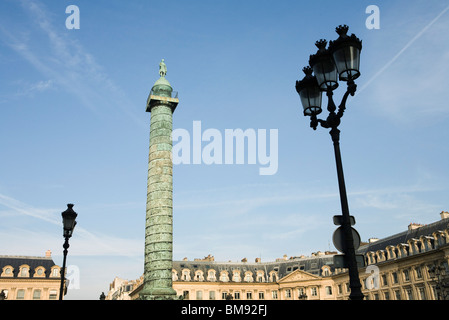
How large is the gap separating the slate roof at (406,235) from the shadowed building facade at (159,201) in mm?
27460

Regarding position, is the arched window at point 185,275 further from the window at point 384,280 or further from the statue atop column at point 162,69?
the statue atop column at point 162,69

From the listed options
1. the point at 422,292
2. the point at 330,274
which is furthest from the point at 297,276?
the point at 422,292

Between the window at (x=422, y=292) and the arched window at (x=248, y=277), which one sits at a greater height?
the arched window at (x=248, y=277)

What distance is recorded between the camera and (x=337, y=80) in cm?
632

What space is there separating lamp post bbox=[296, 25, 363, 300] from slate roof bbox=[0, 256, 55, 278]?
157 ft

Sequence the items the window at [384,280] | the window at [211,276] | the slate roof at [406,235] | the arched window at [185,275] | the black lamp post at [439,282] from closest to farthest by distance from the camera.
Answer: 1. the black lamp post at [439,282]
2. the slate roof at [406,235]
3. the window at [384,280]
4. the arched window at [185,275]
5. the window at [211,276]

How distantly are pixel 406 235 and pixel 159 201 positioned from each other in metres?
31.1

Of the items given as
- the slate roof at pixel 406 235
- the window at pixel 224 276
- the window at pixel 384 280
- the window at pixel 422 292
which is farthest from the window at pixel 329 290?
the window at pixel 422 292

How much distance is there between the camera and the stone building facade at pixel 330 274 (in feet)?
123

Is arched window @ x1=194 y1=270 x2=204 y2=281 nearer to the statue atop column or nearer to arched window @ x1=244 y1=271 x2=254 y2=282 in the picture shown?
arched window @ x1=244 y1=271 x2=254 y2=282
